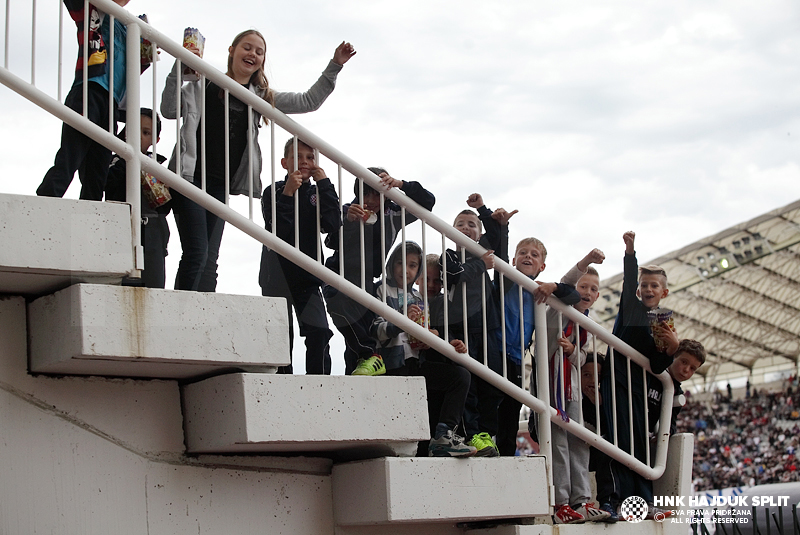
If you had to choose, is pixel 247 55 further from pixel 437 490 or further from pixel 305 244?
pixel 437 490

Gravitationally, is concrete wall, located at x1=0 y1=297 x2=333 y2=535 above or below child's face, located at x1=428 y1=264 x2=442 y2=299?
below

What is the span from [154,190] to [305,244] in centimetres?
94

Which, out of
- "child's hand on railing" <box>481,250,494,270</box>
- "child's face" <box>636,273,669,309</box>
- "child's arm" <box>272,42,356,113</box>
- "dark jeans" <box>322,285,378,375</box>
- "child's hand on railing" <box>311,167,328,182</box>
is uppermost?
"child's arm" <box>272,42,356,113</box>

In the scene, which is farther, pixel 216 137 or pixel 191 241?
pixel 216 137

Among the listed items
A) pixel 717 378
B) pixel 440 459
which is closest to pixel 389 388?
pixel 440 459

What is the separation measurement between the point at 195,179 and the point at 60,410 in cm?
142

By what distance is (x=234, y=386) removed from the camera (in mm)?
4570

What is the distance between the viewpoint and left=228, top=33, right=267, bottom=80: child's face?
5492 millimetres

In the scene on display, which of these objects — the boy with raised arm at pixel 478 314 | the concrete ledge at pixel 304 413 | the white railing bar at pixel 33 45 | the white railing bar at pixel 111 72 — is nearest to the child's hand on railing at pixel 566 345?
the boy with raised arm at pixel 478 314

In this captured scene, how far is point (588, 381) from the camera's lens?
22.1 ft

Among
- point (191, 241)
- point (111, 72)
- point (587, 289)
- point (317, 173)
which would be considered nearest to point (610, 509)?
point (587, 289)

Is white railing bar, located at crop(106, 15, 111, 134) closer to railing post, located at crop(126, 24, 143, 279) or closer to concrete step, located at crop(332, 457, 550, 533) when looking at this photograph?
railing post, located at crop(126, 24, 143, 279)

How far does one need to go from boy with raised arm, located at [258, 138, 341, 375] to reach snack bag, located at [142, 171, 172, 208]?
66 cm

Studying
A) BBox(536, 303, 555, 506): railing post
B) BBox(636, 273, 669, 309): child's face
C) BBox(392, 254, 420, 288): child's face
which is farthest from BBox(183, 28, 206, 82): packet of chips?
BBox(636, 273, 669, 309): child's face
